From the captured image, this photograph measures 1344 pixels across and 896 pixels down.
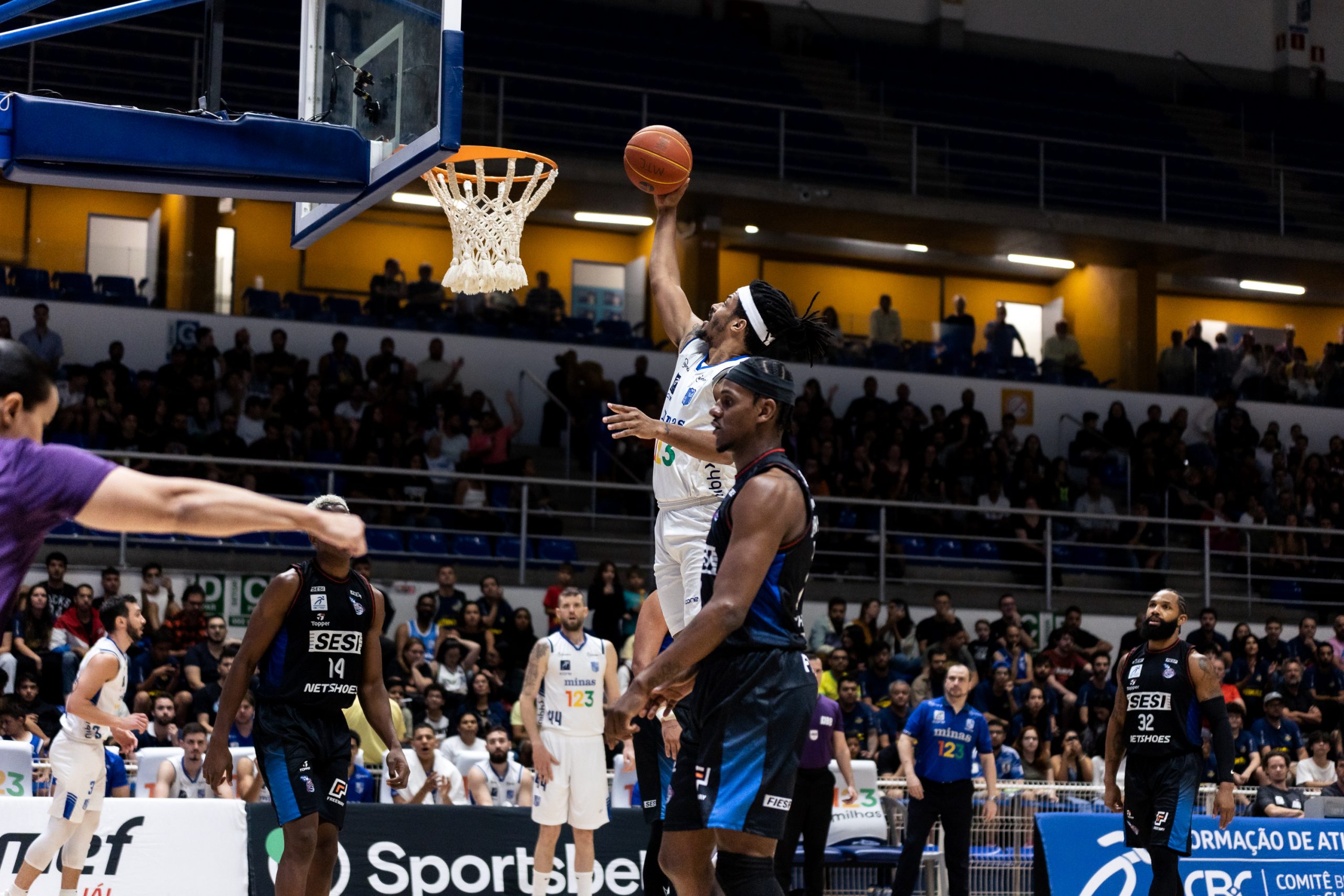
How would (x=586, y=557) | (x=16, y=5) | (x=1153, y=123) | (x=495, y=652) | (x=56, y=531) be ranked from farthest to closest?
(x=1153, y=123) → (x=586, y=557) → (x=56, y=531) → (x=495, y=652) → (x=16, y=5)

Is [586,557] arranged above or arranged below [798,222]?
below

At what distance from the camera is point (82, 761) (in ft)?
32.9

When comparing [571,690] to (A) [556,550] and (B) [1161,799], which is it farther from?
(A) [556,550]

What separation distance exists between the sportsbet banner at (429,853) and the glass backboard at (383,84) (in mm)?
4606

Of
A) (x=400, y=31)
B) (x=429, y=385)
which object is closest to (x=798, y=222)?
(x=429, y=385)

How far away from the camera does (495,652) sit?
1606cm

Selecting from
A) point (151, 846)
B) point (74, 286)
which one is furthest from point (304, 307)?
point (151, 846)

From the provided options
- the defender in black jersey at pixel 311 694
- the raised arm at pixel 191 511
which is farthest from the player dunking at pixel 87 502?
the defender in black jersey at pixel 311 694

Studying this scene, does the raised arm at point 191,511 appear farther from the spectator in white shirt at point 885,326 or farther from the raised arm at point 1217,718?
the spectator in white shirt at point 885,326

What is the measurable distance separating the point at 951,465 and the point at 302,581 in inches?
600

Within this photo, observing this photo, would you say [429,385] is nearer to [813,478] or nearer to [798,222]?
[813,478]

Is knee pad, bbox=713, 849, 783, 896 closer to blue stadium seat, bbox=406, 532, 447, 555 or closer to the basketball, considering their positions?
the basketball

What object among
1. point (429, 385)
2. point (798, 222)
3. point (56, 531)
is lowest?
point (56, 531)

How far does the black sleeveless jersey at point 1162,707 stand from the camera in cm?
1023
